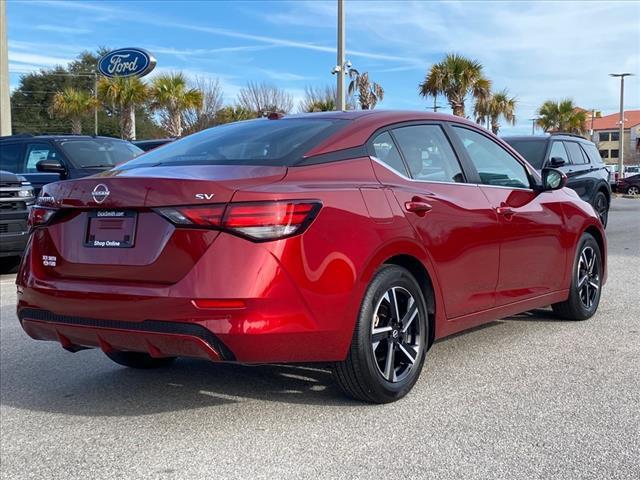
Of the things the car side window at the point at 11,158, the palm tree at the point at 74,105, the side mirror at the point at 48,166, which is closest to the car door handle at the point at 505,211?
the side mirror at the point at 48,166

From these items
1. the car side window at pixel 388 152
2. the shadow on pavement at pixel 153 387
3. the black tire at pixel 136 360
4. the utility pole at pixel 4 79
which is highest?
the utility pole at pixel 4 79

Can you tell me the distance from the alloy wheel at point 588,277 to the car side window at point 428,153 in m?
1.85

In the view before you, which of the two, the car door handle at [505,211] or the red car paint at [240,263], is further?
the car door handle at [505,211]

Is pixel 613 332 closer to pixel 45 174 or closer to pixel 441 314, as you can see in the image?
pixel 441 314

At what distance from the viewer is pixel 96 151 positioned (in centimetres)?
1145

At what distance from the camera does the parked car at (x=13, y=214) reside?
948cm

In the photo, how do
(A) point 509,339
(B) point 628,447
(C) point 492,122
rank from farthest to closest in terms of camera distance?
(C) point 492,122
(A) point 509,339
(B) point 628,447

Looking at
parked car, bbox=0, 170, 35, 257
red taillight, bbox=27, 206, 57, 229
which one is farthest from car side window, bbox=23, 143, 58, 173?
red taillight, bbox=27, 206, 57, 229

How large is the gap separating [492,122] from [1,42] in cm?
2913

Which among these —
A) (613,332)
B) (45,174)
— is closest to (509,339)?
(613,332)

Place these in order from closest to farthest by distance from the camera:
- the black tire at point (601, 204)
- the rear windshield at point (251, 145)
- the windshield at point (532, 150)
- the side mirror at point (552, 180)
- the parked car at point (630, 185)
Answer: the rear windshield at point (251, 145) < the side mirror at point (552, 180) < the windshield at point (532, 150) < the black tire at point (601, 204) < the parked car at point (630, 185)

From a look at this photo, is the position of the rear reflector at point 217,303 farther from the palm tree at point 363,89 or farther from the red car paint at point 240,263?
the palm tree at point 363,89

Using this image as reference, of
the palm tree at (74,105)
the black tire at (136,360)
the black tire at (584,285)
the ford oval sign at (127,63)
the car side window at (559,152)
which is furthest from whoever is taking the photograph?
the palm tree at (74,105)

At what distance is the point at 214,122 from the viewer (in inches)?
1522
